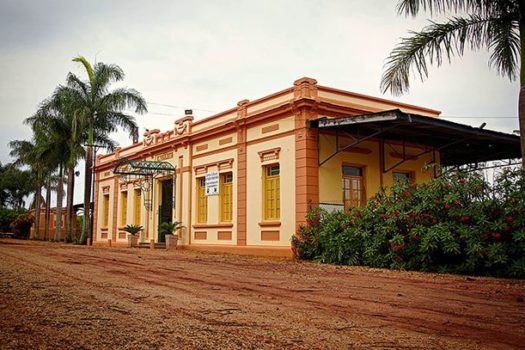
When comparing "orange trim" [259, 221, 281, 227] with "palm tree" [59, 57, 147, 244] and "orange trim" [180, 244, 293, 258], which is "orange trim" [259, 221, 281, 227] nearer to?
"orange trim" [180, 244, 293, 258]

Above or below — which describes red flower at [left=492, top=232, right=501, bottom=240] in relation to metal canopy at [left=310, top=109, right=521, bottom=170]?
below

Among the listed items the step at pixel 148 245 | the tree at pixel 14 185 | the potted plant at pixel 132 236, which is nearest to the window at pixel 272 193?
the step at pixel 148 245

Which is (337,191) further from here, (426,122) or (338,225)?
(426,122)

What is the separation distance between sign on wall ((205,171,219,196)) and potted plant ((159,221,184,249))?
2.28 metres

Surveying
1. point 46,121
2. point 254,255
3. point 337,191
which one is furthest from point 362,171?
point 46,121

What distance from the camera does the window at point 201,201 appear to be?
64.2ft

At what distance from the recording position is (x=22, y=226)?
46.2 meters

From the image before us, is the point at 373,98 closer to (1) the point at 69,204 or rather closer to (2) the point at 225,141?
(2) the point at 225,141

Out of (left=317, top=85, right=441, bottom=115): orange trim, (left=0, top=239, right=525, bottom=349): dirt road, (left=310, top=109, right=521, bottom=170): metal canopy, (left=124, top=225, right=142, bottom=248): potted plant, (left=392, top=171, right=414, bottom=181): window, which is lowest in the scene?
(left=0, top=239, right=525, bottom=349): dirt road

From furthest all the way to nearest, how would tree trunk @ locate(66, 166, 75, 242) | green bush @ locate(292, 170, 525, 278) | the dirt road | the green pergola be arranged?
tree trunk @ locate(66, 166, 75, 242), the green pergola, green bush @ locate(292, 170, 525, 278), the dirt road

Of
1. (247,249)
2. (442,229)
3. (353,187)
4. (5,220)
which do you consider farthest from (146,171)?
(5,220)

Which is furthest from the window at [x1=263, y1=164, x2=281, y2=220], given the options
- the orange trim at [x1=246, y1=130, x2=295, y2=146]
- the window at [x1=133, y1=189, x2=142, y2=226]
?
the window at [x1=133, y1=189, x2=142, y2=226]

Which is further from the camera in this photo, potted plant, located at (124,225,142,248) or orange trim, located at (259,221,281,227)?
potted plant, located at (124,225,142,248)

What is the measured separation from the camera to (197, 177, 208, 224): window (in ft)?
64.2
